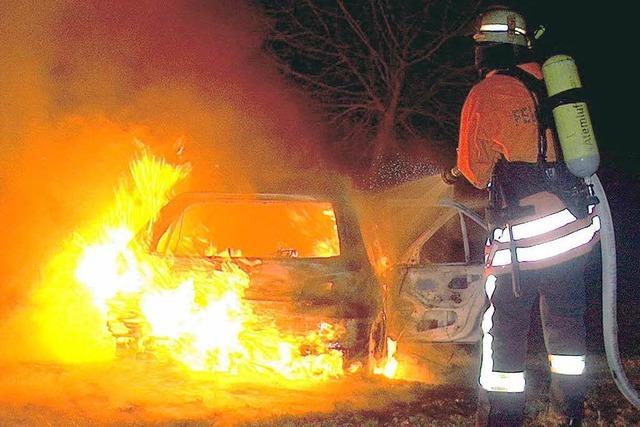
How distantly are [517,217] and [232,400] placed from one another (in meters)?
2.39

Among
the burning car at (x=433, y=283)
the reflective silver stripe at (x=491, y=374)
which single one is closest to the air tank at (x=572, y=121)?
the reflective silver stripe at (x=491, y=374)

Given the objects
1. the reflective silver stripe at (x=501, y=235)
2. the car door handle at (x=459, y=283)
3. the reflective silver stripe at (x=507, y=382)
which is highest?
the car door handle at (x=459, y=283)

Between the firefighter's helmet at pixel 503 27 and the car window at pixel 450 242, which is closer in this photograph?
the firefighter's helmet at pixel 503 27

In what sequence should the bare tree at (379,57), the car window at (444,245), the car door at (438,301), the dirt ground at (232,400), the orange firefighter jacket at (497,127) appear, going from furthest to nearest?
the bare tree at (379,57) → the car window at (444,245) → the car door at (438,301) → the dirt ground at (232,400) → the orange firefighter jacket at (497,127)

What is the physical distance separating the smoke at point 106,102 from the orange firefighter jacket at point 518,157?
5.13 m

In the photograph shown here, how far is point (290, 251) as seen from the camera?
592 cm

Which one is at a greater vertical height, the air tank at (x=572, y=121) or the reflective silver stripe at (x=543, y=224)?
the air tank at (x=572, y=121)

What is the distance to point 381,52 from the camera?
12.1 meters

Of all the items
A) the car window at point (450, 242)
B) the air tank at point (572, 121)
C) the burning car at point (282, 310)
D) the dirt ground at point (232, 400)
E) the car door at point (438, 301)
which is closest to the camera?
the air tank at point (572, 121)

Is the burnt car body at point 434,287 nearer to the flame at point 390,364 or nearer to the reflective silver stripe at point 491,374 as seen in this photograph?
the flame at point 390,364

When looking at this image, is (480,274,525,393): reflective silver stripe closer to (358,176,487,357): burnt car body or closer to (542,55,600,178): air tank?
(542,55,600,178): air tank

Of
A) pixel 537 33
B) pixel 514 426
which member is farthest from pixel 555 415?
pixel 537 33

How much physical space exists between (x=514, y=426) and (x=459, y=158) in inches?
52.1

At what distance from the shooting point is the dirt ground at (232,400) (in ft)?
15.0
